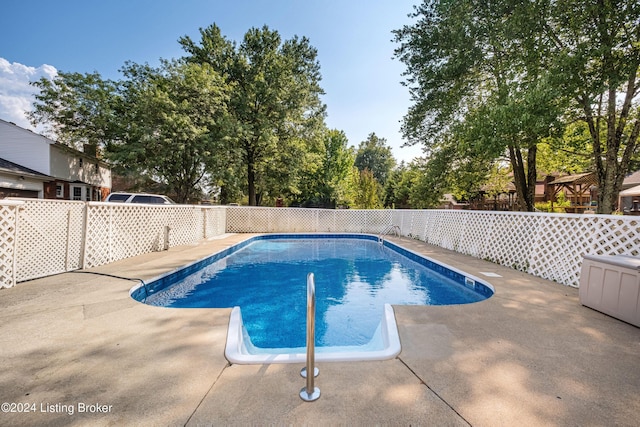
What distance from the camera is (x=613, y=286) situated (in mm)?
3266

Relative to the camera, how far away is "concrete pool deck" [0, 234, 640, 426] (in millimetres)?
1631

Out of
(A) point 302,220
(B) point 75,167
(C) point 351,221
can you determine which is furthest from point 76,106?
(C) point 351,221

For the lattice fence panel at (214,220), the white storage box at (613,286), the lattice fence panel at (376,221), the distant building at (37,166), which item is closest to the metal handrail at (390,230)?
the lattice fence panel at (376,221)

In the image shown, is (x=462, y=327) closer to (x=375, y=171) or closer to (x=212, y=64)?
(x=212, y=64)

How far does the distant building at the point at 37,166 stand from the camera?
1314 centimetres

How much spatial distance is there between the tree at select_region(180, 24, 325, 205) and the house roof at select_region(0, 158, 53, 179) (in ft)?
32.4

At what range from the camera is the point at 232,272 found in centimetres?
707

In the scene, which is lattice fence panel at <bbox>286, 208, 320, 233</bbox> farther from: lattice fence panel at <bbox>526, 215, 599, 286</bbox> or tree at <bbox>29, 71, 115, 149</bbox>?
tree at <bbox>29, 71, 115, 149</bbox>

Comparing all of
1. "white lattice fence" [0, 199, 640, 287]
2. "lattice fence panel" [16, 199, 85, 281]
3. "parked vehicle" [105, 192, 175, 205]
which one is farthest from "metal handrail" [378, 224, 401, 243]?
"lattice fence panel" [16, 199, 85, 281]

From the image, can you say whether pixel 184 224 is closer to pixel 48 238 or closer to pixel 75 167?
pixel 48 238

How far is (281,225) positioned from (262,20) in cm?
1188

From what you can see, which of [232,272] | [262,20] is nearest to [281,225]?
[232,272]

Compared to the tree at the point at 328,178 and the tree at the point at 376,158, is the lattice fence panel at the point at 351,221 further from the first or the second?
the tree at the point at 376,158

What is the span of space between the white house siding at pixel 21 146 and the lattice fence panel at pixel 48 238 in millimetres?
14261
